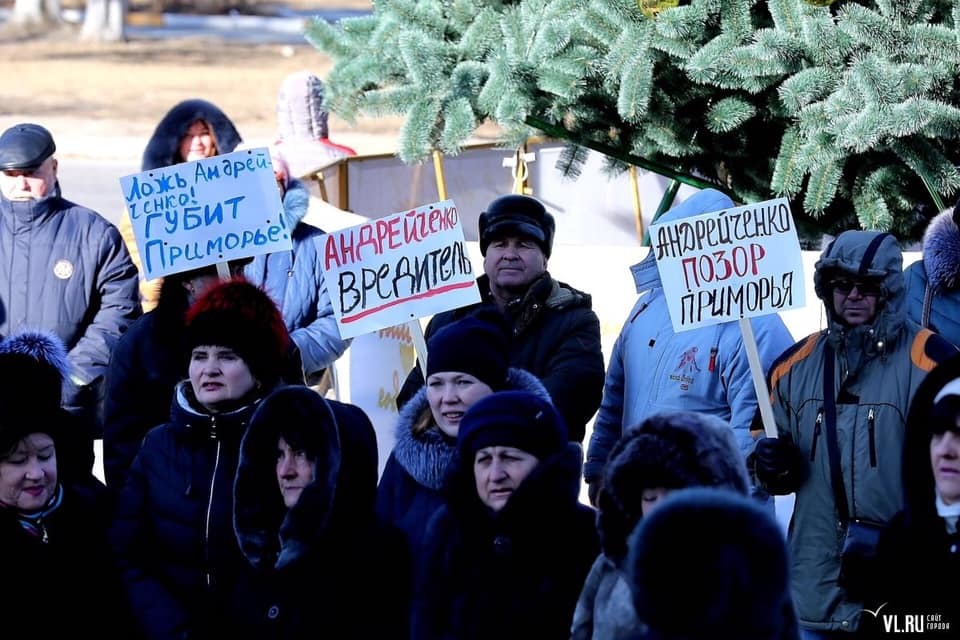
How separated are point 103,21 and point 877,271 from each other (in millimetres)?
22330

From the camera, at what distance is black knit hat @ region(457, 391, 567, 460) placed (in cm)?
414

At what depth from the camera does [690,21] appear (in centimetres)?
735

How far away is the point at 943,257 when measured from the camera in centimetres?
519

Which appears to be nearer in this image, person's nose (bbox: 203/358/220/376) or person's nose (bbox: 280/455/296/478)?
person's nose (bbox: 280/455/296/478)

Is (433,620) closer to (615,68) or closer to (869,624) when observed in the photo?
(869,624)

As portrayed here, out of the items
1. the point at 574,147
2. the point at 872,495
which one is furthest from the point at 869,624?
the point at 574,147

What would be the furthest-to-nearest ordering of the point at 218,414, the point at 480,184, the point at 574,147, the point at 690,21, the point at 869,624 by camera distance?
the point at 480,184 < the point at 574,147 < the point at 690,21 < the point at 218,414 < the point at 869,624

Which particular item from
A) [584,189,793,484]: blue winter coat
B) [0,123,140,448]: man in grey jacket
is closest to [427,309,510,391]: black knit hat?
[584,189,793,484]: blue winter coat

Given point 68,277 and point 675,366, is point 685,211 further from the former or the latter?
point 68,277

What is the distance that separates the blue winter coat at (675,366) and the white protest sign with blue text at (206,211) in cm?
120

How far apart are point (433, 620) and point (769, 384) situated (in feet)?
4.62

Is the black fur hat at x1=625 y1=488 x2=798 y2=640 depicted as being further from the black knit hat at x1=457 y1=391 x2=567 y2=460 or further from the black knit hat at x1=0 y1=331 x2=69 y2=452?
the black knit hat at x1=0 y1=331 x2=69 y2=452

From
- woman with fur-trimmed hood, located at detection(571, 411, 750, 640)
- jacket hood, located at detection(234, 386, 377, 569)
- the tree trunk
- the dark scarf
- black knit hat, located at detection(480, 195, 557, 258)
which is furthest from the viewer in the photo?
the tree trunk

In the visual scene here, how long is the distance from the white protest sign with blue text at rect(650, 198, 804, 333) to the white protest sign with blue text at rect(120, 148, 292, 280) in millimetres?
1387
